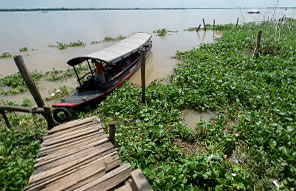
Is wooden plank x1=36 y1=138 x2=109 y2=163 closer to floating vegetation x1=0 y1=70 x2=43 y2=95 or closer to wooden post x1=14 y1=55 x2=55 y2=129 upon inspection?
wooden post x1=14 y1=55 x2=55 y2=129

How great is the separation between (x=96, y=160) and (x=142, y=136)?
1.60 metres

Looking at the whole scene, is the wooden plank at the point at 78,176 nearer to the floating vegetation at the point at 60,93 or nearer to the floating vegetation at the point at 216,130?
the floating vegetation at the point at 216,130

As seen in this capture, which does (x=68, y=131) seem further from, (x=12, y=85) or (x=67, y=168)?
(x=12, y=85)

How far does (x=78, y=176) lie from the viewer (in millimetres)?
3191

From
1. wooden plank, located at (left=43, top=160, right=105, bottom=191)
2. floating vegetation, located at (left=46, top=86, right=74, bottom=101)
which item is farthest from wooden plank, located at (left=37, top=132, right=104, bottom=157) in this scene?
floating vegetation, located at (left=46, top=86, right=74, bottom=101)

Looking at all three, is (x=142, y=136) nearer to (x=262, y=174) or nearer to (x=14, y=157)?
(x=262, y=174)

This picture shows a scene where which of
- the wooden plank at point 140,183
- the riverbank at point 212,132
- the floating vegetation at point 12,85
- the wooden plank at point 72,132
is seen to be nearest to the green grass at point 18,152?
the riverbank at point 212,132

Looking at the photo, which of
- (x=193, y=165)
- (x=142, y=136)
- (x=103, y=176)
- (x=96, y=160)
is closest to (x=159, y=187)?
(x=193, y=165)

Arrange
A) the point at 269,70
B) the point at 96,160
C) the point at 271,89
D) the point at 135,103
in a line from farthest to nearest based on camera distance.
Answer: the point at 269,70 → the point at 135,103 → the point at 271,89 → the point at 96,160

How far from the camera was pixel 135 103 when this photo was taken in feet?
20.7

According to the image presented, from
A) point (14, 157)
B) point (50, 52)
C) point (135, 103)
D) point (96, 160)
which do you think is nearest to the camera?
point (96, 160)

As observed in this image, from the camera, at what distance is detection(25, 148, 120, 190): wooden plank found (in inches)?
122

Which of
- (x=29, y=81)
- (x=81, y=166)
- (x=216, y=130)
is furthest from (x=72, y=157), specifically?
(x=216, y=130)

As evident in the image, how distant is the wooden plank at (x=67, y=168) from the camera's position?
309 centimetres
